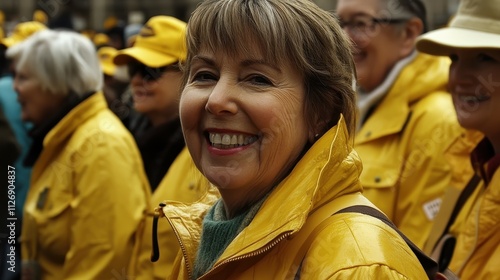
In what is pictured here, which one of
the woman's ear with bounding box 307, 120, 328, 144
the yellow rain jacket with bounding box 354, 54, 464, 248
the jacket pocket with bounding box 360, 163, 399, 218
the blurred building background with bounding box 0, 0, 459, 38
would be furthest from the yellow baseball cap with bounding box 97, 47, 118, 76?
the blurred building background with bounding box 0, 0, 459, 38

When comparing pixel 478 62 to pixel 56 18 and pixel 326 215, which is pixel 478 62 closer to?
pixel 326 215

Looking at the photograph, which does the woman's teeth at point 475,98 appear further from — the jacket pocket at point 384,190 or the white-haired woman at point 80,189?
the white-haired woman at point 80,189

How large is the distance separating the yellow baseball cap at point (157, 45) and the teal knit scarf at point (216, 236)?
3071 mm

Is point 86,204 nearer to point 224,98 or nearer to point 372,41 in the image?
point 372,41

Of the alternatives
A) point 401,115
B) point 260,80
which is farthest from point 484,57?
point 260,80

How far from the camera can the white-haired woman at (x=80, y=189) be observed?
15.0 ft

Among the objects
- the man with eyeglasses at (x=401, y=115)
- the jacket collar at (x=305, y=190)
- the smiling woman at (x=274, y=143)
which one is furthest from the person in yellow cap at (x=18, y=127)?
the jacket collar at (x=305, y=190)

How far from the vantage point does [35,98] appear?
5.37 metres

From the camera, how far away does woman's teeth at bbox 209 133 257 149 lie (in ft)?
7.73

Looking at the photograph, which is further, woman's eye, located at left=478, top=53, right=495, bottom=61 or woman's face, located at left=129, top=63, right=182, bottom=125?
woman's face, located at left=129, top=63, right=182, bottom=125

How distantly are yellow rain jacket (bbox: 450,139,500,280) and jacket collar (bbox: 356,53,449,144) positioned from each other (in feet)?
3.73

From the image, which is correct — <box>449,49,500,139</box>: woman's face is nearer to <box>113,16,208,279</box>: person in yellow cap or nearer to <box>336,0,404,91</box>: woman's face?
<box>336,0,404,91</box>: woman's face

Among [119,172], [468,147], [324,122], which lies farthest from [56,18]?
[324,122]

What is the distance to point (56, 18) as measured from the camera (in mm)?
12852
